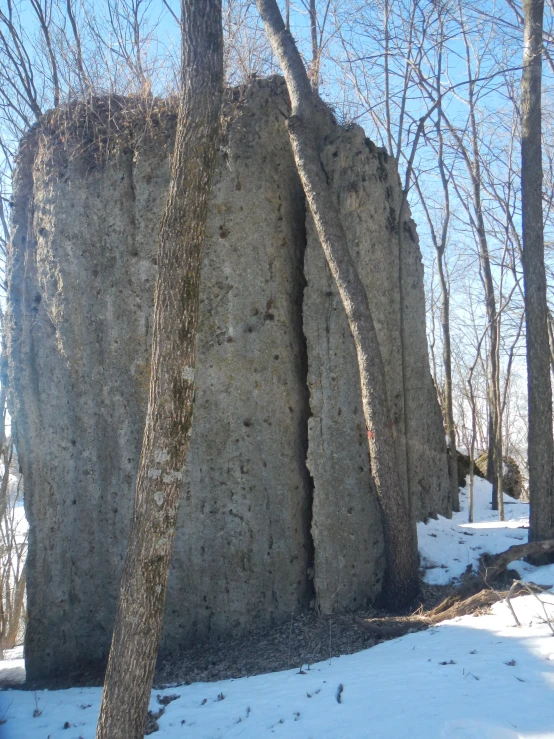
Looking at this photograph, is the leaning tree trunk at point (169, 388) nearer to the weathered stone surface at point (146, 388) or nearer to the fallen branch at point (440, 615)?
the fallen branch at point (440, 615)

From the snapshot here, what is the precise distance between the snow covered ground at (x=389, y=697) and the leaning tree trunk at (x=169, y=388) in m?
1.20

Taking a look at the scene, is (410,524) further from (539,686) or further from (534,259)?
(534,259)

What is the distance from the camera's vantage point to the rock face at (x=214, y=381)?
21.9 ft

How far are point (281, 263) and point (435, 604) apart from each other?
4.06 metres

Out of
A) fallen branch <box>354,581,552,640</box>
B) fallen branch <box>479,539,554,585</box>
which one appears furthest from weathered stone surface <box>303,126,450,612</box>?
fallen branch <box>479,539,554,585</box>

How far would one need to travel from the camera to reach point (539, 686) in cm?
381

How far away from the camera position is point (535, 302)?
6.80 metres

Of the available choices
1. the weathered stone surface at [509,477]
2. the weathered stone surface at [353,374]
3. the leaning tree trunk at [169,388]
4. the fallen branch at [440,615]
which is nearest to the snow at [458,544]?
the weathered stone surface at [353,374]

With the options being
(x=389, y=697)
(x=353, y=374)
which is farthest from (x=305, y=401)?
(x=389, y=697)

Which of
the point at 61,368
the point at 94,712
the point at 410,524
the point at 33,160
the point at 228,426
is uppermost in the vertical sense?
the point at 33,160

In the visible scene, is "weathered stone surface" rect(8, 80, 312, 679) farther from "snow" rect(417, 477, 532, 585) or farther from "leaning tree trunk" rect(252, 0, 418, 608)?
"snow" rect(417, 477, 532, 585)

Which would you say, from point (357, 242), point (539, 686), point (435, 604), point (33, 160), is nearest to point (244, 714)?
point (539, 686)

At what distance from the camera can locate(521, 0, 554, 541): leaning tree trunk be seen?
21.9 feet

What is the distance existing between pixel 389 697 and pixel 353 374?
3.55 m
